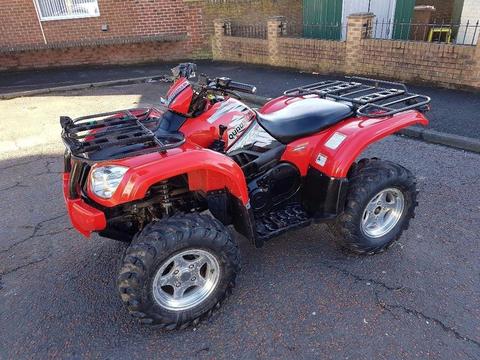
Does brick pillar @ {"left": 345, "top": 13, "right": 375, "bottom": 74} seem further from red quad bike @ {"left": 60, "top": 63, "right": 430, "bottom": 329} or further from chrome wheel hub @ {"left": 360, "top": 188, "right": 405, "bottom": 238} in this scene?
chrome wheel hub @ {"left": 360, "top": 188, "right": 405, "bottom": 238}

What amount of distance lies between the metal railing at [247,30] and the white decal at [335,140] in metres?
8.89

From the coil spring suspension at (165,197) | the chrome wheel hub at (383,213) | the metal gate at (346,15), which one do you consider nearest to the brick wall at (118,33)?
the metal gate at (346,15)

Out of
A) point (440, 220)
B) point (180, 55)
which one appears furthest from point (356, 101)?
point (180, 55)

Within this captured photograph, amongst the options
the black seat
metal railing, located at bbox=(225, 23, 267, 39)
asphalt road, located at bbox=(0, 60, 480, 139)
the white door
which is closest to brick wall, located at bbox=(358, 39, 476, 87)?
asphalt road, located at bbox=(0, 60, 480, 139)

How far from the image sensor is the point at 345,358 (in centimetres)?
238

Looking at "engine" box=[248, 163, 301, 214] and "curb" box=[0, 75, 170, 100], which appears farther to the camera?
"curb" box=[0, 75, 170, 100]

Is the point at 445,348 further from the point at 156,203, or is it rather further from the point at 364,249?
the point at 156,203

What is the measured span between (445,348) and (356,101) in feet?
6.16

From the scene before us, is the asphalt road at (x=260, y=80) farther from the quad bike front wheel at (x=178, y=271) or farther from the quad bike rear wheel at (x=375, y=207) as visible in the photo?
the quad bike front wheel at (x=178, y=271)

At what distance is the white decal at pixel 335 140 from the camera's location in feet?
9.56

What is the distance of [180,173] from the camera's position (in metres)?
2.35

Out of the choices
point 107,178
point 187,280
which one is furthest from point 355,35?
point 107,178

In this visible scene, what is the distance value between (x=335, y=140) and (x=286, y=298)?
121cm

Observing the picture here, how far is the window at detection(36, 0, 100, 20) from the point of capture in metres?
11.9
